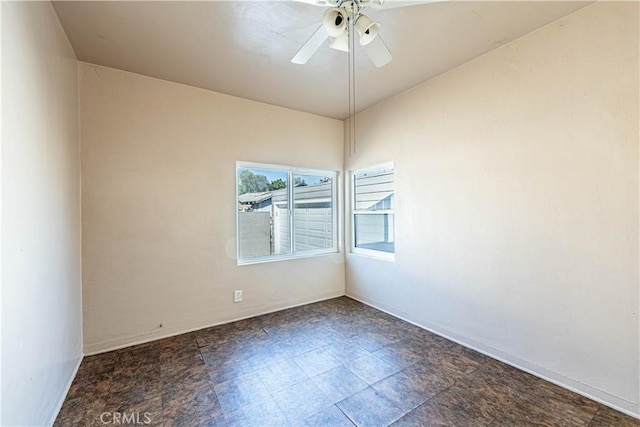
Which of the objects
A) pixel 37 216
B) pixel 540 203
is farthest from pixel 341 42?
pixel 37 216

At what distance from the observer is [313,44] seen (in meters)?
1.81

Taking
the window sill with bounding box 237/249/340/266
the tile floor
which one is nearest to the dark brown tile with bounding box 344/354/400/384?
the tile floor

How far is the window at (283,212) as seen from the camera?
332cm

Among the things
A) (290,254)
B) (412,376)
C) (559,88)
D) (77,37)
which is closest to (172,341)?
(290,254)

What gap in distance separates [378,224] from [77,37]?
340cm

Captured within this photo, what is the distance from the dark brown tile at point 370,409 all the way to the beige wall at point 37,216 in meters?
1.70

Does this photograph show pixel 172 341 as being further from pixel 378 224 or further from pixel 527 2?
pixel 527 2

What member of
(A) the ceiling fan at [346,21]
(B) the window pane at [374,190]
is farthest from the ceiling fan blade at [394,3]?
(B) the window pane at [374,190]

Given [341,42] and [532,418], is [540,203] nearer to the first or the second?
[532,418]

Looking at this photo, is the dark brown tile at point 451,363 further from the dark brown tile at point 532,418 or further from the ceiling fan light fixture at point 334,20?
the ceiling fan light fixture at point 334,20

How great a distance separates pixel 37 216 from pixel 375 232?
10.5ft

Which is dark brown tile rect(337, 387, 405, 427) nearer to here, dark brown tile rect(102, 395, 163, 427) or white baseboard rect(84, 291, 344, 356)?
dark brown tile rect(102, 395, 163, 427)

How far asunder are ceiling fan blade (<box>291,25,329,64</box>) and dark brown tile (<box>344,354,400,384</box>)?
2424mm

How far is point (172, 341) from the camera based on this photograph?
268 cm
